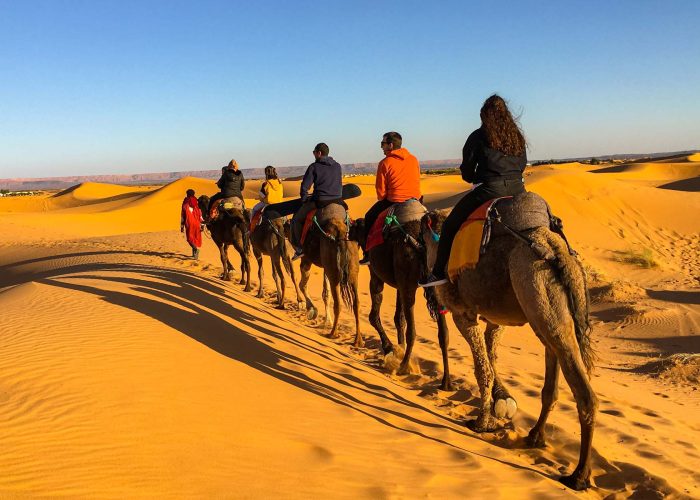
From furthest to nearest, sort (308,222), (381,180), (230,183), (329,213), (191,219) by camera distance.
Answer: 1. (191,219)
2. (230,183)
3. (308,222)
4. (329,213)
5. (381,180)

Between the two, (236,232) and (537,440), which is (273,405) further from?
(236,232)

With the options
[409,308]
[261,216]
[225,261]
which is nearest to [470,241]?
[409,308]

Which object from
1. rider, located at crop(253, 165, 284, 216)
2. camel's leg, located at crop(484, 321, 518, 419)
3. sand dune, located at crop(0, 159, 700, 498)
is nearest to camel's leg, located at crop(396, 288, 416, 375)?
sand dune, located at crop(0, 159, 700, 498)

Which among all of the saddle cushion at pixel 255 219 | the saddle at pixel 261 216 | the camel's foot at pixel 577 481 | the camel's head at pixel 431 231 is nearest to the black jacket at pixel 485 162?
the camel's head at pixel 431 231

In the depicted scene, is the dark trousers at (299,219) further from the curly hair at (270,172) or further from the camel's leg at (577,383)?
the camel's leg at (577,383)

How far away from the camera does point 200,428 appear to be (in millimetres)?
4715

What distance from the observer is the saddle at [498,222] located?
4.94 metres

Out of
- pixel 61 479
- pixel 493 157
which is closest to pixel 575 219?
pixel 493 157

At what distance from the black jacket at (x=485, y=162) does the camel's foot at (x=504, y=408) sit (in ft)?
7.64

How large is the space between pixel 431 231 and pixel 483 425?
7.70ft

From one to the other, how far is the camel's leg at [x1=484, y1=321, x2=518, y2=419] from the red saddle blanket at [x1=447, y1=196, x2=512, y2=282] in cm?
134

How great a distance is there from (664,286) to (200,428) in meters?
15.5

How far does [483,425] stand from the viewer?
231 inches

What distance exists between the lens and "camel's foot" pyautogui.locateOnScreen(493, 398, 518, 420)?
5734 millimetres
